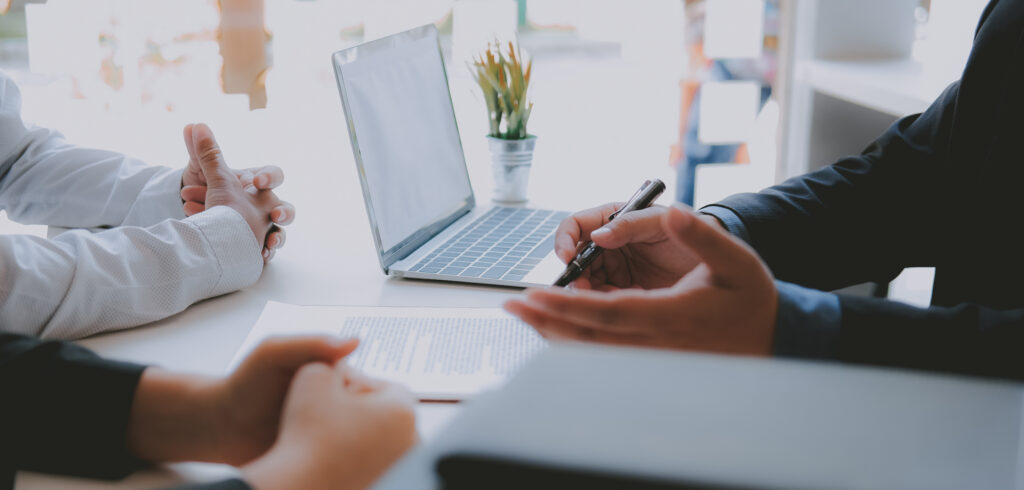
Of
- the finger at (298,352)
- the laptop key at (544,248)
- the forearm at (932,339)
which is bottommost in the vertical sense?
the laptop key at (544,248)

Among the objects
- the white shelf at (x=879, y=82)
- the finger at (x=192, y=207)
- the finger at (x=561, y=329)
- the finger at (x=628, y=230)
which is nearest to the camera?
the finger at (x=561, y=329)

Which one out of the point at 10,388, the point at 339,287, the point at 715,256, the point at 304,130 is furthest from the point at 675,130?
the point at 10,388

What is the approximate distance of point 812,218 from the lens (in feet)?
3.48

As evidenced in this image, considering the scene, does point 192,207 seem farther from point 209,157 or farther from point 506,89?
point 506,89

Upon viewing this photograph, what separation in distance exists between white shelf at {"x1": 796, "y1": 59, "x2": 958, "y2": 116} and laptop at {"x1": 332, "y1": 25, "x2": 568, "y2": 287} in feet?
2.16

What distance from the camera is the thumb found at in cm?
100

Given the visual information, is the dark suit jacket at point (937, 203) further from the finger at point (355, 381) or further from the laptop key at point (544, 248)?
the finger at point (355, 381)

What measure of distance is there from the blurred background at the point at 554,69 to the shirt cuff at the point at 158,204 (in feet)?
1.94

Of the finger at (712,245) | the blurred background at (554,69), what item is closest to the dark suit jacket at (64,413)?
the finger at (712,245)

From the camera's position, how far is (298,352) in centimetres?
54

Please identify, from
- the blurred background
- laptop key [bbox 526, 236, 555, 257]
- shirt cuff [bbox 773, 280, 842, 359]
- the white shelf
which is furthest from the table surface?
the white shelf

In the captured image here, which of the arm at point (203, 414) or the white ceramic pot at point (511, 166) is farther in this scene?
the white ceramic pot at point (511, 166)

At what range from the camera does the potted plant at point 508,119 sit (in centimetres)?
130

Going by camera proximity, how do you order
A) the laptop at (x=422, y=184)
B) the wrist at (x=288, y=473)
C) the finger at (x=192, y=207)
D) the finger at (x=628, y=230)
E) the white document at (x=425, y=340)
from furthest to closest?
1. the finger at (x=192, y=207)
2. the laptop at (x=422, y=184)
3. the finger at (x=628, y=230)
4. the white document at (x=425, y=340)
5. the wrist at (x=288, y=473)
